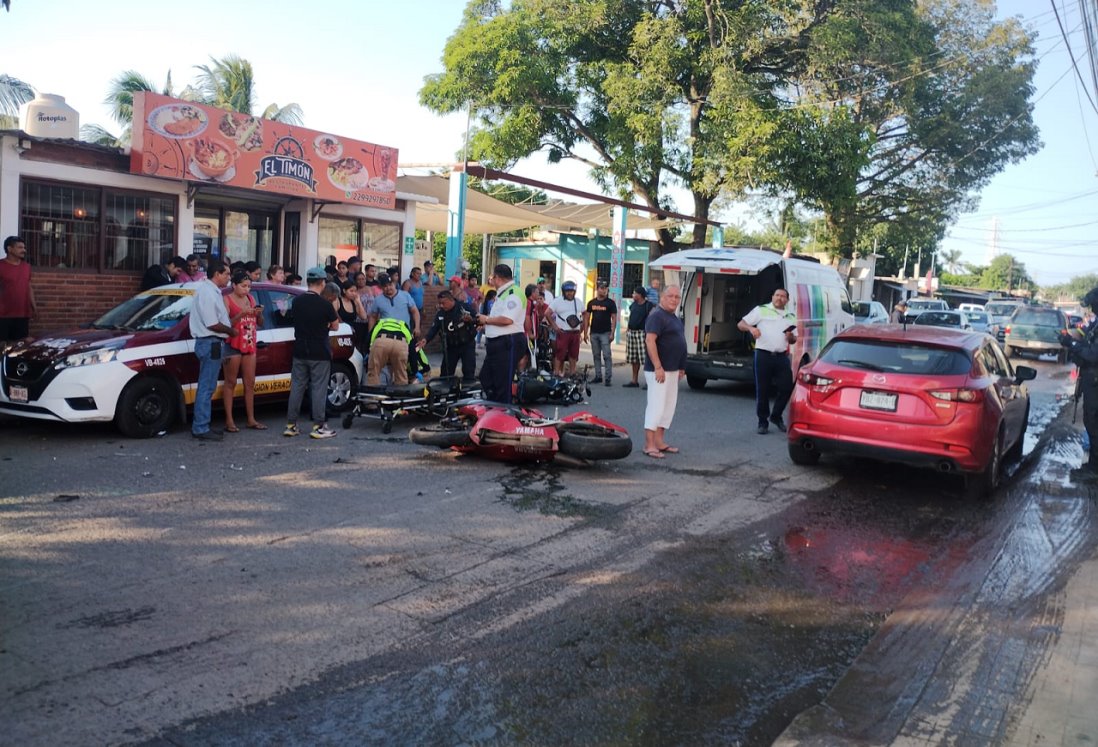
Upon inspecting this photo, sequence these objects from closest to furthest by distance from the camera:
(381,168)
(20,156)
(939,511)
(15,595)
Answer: (15,595) < (939,511) < (20,156) < (381,168)

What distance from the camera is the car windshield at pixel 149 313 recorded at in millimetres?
9695

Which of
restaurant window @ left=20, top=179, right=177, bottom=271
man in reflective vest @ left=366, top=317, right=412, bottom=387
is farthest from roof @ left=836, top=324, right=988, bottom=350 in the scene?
restaurant window @ left=20, top=179, right=177, bottom=271

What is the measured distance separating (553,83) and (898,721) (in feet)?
74.4

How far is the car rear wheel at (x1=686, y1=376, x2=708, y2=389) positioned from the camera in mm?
15405

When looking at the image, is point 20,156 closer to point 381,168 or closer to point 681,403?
point 381,168

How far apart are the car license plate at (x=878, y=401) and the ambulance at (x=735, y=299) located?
5.47 meters

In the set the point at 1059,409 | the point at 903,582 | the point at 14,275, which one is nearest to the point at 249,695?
the point at 903,582

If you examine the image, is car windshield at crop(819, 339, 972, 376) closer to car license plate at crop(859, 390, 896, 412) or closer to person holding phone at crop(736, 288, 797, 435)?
car license plate at crop(859, 390, 896, 412)

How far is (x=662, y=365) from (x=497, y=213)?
14560 millimetres

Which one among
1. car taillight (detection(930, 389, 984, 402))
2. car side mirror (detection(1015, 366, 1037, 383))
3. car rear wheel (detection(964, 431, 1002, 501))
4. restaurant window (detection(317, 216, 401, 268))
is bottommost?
car rear wheel (detection(964, 431, 1002, 501))

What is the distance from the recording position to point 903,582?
593 cm

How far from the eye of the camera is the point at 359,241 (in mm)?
18656

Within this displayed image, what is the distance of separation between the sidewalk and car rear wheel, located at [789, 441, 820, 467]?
7.53ft

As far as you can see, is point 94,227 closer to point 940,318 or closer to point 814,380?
point 814,380
